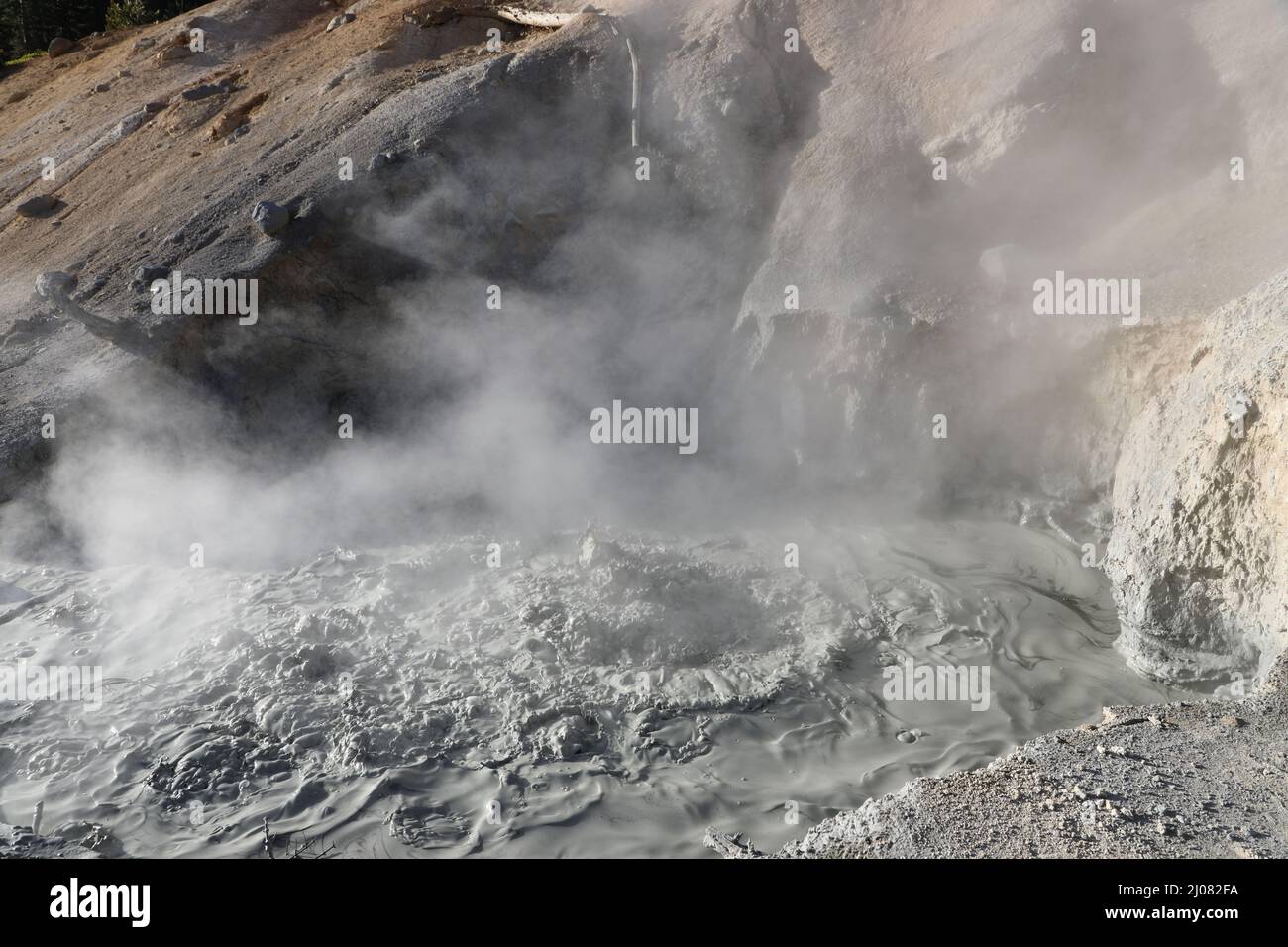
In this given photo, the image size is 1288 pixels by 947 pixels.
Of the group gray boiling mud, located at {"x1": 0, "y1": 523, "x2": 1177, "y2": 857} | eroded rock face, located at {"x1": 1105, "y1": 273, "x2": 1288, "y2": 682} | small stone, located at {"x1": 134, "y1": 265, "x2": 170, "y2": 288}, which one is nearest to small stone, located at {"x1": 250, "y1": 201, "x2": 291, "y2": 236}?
small stone, located at {"x1": 134, "y1": 265, "x2": 170, "y2": 288}

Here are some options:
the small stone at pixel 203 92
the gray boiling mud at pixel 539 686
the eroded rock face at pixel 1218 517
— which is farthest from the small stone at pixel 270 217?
the eroded rock face at pixel 1218 517

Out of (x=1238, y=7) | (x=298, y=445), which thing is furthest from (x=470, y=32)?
(x=1238, y=7)

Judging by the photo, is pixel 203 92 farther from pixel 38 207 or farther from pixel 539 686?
pixel 539 686

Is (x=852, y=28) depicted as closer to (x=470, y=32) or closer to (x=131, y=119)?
(x=470, y=32)

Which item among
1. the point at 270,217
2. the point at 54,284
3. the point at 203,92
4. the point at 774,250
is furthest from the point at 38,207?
the point at 774,250

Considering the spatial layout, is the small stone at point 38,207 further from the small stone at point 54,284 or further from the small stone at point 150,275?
the small stone at point 150,275
